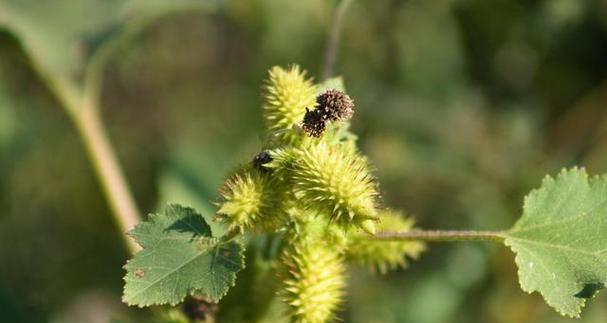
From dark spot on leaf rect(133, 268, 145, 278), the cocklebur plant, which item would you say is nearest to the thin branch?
the cocklebur plant

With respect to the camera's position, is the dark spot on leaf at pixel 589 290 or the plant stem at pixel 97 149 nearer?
the dark spot on leaf at pixel 589 290

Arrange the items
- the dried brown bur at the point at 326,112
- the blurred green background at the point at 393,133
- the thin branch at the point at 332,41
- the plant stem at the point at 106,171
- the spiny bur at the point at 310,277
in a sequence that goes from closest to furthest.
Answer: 1. the dried brown bur at the point at 326,112
2. the spiny bur at the point at 310,277
3. the thin branch at the point at 332,41
4. the plant stem at the point at 106,171
5. the blurred green background at the point at 393,133

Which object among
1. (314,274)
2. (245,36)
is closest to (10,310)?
(314,274)

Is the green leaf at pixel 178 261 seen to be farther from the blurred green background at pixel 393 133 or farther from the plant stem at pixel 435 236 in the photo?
the blurred green background at pixel 393 133

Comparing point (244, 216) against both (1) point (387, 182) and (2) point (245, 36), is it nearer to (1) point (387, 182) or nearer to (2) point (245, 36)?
(1) point (387, 182)

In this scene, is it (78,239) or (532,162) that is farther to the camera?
(78,239)

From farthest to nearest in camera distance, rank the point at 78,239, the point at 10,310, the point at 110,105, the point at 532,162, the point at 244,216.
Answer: the point at 110,105
the point at 78,239
the point at 532,162
the point at 10,310
the point at 244,216

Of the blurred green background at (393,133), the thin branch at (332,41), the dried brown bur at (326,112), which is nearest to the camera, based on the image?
the dried brown bur at (326,112)

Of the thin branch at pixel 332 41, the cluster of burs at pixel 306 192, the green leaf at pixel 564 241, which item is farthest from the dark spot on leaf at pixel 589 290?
the thin branch at pixel 332 41
